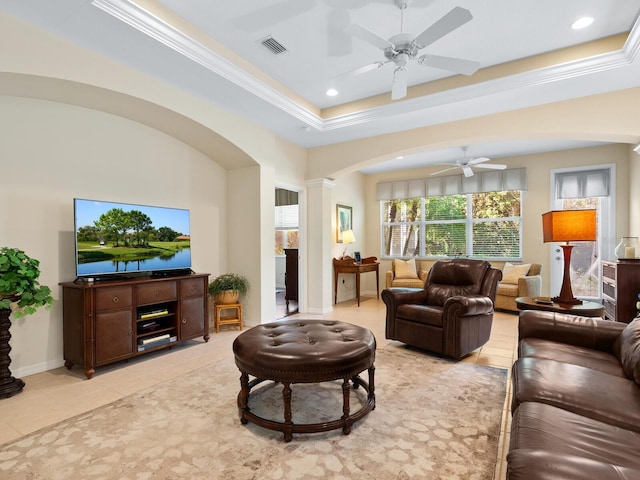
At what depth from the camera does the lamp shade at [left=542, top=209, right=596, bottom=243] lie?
297 cm

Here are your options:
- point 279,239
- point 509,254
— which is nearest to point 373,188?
point 279,239

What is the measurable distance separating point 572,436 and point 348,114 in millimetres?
3972

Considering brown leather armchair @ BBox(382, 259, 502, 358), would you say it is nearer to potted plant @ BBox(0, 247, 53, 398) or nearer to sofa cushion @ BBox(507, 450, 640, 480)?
sofa cushion @ BBox(507, 450, 640, 480)

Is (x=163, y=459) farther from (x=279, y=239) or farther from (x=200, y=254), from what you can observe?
(x=279, y=239)

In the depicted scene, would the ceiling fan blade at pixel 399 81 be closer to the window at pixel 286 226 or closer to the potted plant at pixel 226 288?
the potted plant at pixel 226 288

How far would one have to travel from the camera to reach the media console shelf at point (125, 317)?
2904 millimetres

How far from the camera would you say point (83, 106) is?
329cm

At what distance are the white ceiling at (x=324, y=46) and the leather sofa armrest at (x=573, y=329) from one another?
7.65ft

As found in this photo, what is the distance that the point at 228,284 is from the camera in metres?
4.45

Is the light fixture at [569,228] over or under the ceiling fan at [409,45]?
under

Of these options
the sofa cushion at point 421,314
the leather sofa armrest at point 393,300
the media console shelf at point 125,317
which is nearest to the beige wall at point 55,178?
the media console shelf at point 125,317

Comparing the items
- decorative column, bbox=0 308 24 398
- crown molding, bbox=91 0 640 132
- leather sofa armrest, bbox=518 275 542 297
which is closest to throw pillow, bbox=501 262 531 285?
leather sofa armrest, bbox=518 275 542 297

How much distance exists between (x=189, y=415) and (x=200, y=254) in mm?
2524

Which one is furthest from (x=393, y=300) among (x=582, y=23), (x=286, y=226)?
(x=286, y=226)
